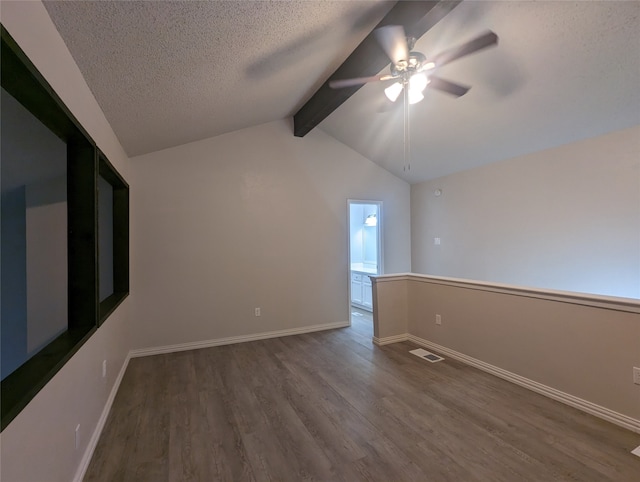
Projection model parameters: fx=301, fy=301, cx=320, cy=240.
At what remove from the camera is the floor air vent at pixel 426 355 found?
3.41m

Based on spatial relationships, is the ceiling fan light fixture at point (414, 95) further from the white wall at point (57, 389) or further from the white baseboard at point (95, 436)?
the white baseboard at point (95, 436)

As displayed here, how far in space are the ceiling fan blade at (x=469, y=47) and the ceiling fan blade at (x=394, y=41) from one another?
219 millimetres

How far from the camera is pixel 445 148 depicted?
4316mm

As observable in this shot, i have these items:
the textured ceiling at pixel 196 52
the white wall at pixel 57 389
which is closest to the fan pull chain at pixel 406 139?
the textured ceiling at pixel 196 52

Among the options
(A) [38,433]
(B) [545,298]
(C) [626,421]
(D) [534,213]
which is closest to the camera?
(A) [38,433]

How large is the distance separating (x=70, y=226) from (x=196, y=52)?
4.63ft

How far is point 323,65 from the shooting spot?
9.53ft

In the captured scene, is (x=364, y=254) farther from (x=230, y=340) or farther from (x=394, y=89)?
(x=394, y=89)

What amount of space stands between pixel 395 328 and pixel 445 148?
8.63ft

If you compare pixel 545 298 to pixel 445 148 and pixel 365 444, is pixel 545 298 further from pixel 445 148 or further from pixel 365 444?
pixel 445 148

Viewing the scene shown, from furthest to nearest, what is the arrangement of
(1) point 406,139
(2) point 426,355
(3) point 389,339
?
(1) point 406,139 < (3) point 389,339 < (2) point 426,355

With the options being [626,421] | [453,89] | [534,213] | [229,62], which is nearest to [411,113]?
[453,89]

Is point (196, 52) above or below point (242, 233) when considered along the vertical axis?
above

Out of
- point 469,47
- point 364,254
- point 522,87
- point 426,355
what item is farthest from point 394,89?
point 364,254
